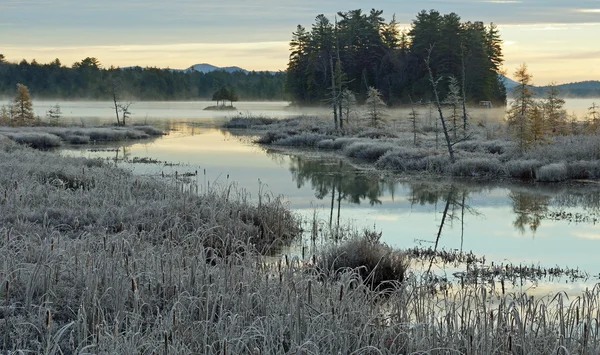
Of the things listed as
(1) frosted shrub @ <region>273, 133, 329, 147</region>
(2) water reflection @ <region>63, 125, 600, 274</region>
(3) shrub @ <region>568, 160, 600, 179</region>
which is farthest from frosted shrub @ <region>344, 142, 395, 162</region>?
(3) shrub @ <region>568, 160, 600, 179</region>

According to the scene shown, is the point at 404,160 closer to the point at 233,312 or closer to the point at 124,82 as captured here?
the point at 233,312

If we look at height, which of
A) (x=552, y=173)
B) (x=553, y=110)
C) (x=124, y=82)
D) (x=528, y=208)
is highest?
(x=124, y=82)

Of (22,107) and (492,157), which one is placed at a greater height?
(22,107)

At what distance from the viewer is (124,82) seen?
5595 inches

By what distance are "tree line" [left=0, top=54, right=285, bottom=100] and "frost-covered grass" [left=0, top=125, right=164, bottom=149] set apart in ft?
265

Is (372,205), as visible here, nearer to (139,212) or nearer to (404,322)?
(139,212)

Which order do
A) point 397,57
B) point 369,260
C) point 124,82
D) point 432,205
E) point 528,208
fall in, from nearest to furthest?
1. point 369,260
2. point 528,208
3. point 432,205
4. point 397,57
5. point 124,82

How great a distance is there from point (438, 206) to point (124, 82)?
433ft

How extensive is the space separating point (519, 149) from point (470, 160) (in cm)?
290

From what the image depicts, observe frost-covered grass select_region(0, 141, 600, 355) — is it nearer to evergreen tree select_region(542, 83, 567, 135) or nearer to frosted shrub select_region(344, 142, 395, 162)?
frosted shrub select_region(344, 142, 395, 162)

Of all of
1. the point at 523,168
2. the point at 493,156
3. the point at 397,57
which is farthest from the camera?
the point at 397,57

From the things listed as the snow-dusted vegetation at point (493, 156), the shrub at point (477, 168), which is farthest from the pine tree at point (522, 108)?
the shrub at point (477, 168)

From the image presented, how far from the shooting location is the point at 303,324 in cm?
641

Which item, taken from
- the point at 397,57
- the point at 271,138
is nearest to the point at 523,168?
the point at 271,138
